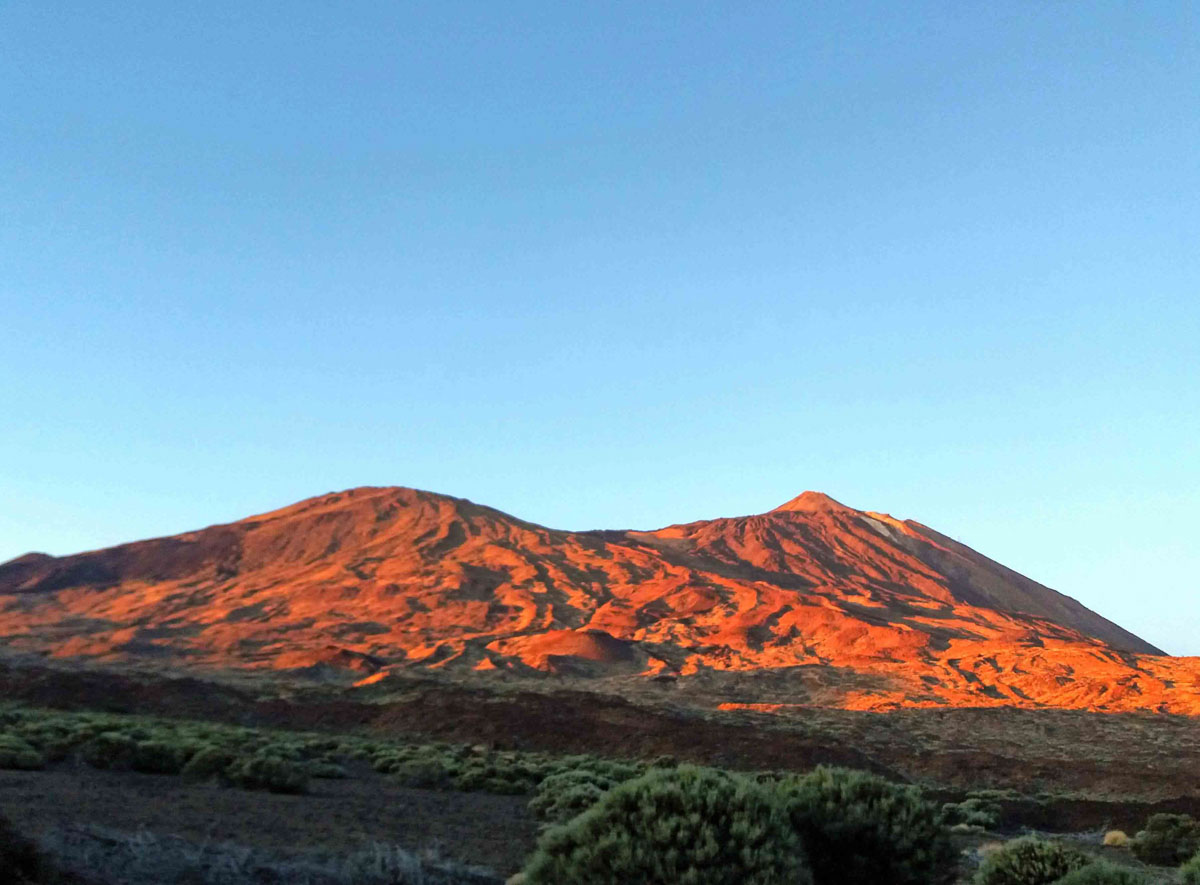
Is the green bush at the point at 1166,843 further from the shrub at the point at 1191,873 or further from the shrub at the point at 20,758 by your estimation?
the shrub at the point at 20,758

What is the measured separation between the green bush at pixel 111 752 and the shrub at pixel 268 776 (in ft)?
6.66

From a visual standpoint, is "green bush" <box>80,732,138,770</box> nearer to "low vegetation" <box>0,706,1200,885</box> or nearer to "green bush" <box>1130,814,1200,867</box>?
"low vegetation" <box>0,706,1200,885</box>

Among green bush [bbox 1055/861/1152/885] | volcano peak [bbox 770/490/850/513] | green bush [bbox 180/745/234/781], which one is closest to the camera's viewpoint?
green bush [bbox 1055/861/1152/885]

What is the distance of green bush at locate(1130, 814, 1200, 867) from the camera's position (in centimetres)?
1639

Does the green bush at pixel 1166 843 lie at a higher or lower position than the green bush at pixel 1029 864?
lower

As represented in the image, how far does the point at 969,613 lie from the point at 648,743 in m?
71.0

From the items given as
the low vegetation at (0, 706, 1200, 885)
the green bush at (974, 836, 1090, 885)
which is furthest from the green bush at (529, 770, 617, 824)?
the green bush at (974, 836, 1090, 885)

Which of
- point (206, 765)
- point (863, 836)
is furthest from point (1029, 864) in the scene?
point (206, 765)

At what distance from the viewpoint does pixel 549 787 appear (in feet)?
60.8

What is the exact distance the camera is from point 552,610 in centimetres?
7919

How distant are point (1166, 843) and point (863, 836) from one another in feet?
38.6

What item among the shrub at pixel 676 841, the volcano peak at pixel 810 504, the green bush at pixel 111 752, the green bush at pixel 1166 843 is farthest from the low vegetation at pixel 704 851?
the volcano peak at pixel 810 504

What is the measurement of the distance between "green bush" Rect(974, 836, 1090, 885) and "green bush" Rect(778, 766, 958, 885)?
761mm

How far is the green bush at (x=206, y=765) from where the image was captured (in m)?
16.0
